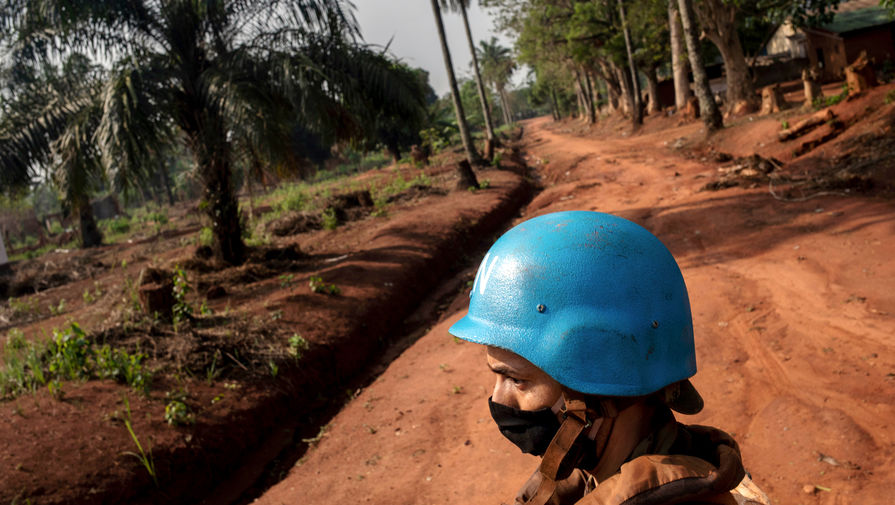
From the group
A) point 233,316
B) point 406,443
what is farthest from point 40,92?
point 406,443

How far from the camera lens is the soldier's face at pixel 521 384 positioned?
59.4 inches

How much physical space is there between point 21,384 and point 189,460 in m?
1.74

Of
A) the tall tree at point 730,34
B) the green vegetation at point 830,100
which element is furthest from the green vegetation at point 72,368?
the tall tree at point 730,34

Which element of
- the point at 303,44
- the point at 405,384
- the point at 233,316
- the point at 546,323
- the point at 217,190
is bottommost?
the point at 405,384

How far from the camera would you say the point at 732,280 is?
18.0 ft

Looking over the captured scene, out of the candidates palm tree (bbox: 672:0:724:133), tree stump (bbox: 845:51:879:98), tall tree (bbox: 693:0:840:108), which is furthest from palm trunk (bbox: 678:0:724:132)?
tree stump (bbox: 845:51:879:98)

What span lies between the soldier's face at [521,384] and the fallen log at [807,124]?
39.7 ft

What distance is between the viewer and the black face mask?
1.48m

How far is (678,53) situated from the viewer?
20953 mm

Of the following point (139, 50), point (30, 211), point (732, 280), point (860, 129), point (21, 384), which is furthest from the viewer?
point (30, 211)

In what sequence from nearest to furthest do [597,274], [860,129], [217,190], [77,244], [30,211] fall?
[597,274]
[217,190]
[860,129]
[77,244]
[30,211]

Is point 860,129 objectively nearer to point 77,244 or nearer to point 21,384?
point 21,384

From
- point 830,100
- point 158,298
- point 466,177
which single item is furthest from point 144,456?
point 830,100

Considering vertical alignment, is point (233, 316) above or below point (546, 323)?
below
